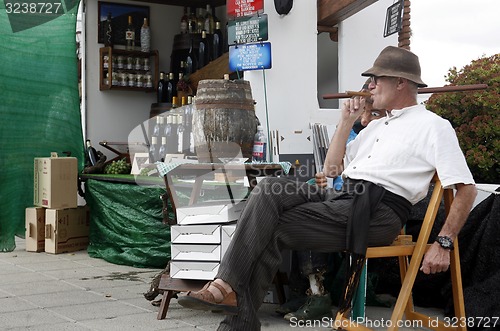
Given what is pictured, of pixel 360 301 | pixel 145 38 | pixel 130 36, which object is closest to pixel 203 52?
pixel 145 38

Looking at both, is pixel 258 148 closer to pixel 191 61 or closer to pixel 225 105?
pixel 225 105

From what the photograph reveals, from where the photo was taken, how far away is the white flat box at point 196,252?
3428mm

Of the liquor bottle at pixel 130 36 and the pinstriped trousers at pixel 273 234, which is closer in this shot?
the pinstriped trousers at pixel 273 234

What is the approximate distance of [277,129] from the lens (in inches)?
224

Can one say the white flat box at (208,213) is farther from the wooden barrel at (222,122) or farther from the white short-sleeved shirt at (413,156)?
the white short-sleeved shirt at (413,156)

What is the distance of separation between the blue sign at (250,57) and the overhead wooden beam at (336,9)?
1.94ft

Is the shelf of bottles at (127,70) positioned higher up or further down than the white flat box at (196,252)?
higher up

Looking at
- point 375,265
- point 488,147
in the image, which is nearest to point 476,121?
point 488,147

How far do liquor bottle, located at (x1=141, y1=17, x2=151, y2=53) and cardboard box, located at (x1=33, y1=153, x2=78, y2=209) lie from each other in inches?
89.4

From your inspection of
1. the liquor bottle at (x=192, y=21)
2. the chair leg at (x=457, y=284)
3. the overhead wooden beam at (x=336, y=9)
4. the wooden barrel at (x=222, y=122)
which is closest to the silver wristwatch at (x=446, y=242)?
the chair leg at (x=457, y=284)

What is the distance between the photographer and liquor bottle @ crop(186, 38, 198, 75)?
772cm

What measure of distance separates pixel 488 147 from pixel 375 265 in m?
1.17

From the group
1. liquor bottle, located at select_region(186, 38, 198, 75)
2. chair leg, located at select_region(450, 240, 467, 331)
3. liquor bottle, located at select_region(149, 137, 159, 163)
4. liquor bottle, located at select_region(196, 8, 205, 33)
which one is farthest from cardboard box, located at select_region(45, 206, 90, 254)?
chair leg, located at select_region(450, 240, 467, 331)

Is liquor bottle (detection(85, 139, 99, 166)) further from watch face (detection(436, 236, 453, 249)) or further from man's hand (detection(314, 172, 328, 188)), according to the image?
watch face (detection(436, 236, 453, 249))
